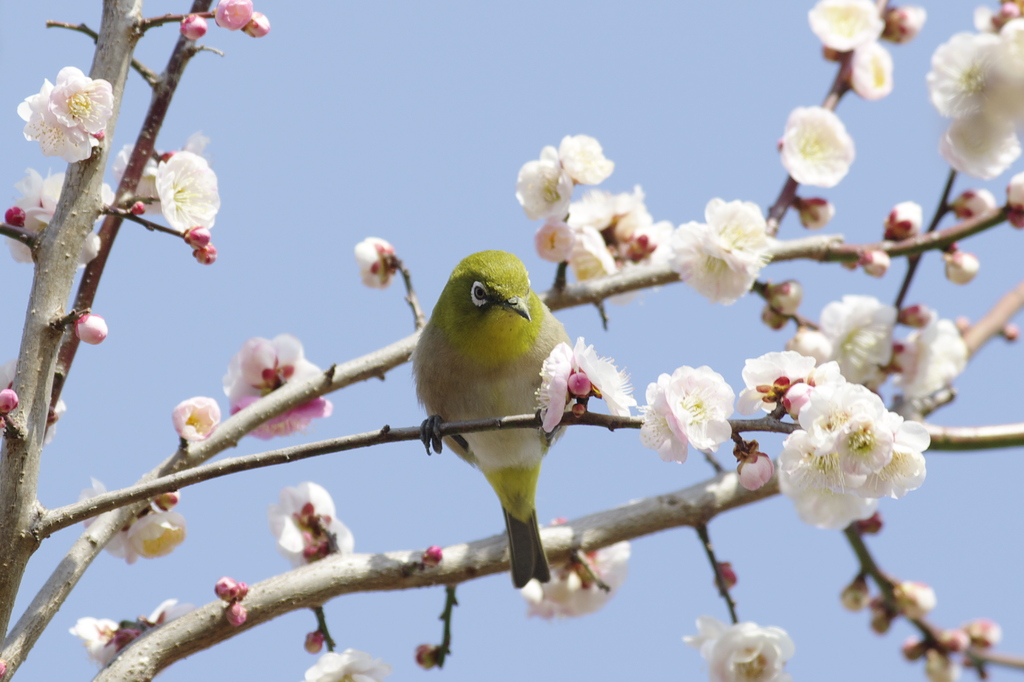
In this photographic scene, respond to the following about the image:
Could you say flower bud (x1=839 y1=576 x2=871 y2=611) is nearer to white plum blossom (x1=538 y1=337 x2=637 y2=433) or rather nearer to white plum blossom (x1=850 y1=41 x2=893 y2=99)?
white plum blossom (x1=850 y1=41 x2=893 y2=99)

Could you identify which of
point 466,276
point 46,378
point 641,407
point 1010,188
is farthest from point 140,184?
point 1010,188

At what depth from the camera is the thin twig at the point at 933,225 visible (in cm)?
517

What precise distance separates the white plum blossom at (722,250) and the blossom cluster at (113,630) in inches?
111

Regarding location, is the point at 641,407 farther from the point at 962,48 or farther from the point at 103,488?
the point at 962,48

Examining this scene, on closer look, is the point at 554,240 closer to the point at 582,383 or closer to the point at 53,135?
the point at 582,383

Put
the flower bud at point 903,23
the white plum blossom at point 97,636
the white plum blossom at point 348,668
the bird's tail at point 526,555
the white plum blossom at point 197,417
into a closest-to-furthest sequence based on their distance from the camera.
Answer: the white plum blossom at point 348,668 < the white plum blossom at point 197,417 < the white plum blossom at point 97,636 < the bird's tail at point 526,555 < the flower bud at point 903,23

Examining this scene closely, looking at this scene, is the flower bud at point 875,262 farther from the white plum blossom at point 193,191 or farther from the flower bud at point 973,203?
the white plum blossom at point 193,191

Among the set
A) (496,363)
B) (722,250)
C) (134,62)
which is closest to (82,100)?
(134,62)

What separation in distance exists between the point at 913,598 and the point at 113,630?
440 centimetres

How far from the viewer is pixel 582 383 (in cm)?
295

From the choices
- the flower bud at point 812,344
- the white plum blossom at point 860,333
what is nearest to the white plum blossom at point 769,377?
the flower bud at point 812,344

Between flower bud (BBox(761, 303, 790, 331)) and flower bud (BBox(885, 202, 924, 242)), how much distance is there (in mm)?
770

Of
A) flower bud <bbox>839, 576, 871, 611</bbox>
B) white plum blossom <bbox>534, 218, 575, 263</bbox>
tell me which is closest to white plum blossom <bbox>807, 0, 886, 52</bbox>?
white plum blossom <bbox>534, 218, 575, 263</bbox>

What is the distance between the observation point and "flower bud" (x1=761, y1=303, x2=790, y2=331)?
5.24 meters
